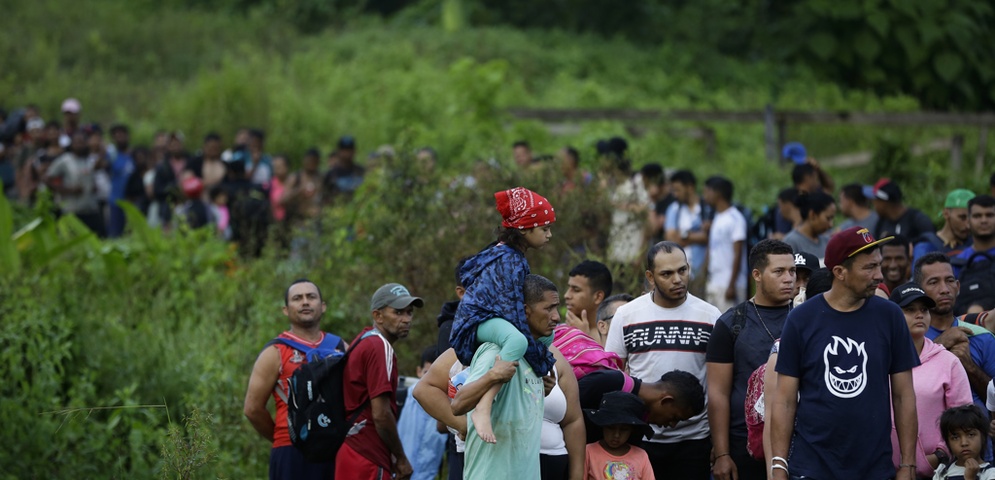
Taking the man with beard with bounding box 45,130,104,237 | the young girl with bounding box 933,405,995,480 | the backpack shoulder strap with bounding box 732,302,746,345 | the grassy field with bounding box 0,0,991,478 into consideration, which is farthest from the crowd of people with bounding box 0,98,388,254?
the young girl with bounding box 933,405,995,480

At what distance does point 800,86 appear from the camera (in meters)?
25.9

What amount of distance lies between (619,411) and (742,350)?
80 centimetres

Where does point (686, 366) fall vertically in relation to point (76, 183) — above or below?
below

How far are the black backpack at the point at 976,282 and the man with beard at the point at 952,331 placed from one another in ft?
3.78

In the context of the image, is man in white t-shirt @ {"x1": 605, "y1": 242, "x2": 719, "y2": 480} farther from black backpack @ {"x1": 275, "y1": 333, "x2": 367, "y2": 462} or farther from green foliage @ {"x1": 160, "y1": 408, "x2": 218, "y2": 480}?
green foliage @ {"x1": 160, "y1": 408, "x2": 218, "y2": 480}

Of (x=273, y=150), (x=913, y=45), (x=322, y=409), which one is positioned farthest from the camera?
(x=913, y=45)

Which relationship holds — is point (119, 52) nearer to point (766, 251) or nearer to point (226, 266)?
point (226, 266)

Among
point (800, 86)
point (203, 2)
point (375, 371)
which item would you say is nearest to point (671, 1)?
point (800, 86)

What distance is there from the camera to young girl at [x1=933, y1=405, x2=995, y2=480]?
6.69m

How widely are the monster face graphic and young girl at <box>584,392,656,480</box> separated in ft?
3.49

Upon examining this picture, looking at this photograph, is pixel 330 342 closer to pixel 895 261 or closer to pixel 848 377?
pixel 848 377

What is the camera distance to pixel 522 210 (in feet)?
20.2

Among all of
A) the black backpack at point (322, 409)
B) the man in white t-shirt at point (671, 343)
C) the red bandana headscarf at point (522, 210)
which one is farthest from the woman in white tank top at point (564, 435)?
the black backpack at point (322, 409)

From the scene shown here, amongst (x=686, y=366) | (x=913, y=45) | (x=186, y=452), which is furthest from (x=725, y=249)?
(x=913, y=45)
